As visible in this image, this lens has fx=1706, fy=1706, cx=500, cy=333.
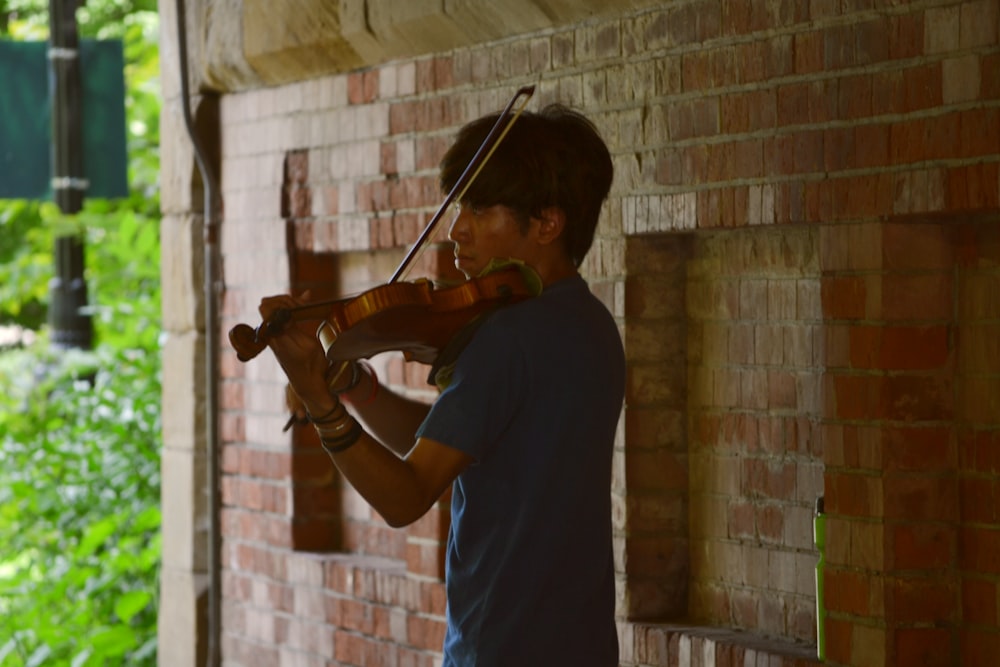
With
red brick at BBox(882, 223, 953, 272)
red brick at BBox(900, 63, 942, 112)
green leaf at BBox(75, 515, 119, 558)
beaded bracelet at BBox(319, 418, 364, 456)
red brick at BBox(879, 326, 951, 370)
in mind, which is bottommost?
green leaf at BBox(75, 515, 119, 558)

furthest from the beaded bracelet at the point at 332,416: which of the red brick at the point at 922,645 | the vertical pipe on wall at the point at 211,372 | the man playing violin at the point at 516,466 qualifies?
the vertical pipe on wall at the point at 211,372

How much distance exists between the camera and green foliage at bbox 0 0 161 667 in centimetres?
653

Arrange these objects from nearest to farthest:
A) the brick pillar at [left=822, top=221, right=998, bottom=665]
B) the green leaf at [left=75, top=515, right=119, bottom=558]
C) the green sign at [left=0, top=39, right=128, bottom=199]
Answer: the brick pillar at [left=822, top=221, right=998, bottom=665], the green leaf at [left=75, top=515, right=119, bottom=558], the green sign at [left=0, top=39, right=128, bottom=199]

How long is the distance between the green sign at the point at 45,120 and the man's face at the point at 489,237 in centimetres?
400

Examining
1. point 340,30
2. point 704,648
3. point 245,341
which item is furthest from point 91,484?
point 245,341

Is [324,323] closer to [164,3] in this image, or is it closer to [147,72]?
[164,3]

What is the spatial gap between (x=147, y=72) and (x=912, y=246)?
7.74m

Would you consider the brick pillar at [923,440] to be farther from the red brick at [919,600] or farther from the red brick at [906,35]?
the red brick at [906,35]

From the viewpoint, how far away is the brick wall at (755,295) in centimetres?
316

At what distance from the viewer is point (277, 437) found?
16.9 ft

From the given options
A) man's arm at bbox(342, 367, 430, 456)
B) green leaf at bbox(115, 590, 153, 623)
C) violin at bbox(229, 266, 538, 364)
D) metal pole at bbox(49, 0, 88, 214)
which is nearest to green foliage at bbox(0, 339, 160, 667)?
green leaf at bbox(115, 590, 153, 623)

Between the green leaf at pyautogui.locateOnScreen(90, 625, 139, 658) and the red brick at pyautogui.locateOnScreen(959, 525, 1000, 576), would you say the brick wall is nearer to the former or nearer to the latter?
the red brick at pyautogui.locateOnScreen(959, 525, 1000, 576)

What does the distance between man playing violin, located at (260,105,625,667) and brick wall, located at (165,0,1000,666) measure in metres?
0.61

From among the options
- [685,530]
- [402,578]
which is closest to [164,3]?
[402,578]
